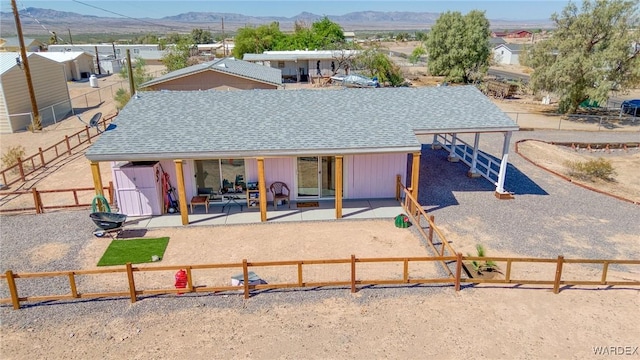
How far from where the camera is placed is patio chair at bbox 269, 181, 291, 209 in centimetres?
1579

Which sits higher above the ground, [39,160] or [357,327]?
[39,160]

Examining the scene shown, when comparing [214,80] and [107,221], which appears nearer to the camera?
[107,221]

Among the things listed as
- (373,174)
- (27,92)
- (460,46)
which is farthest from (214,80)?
(460,46)

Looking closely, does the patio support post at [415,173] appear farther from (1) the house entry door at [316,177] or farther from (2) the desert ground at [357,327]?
(2) the desert ground at [357,327]

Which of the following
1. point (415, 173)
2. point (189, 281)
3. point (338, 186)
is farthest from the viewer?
point (415, 173)

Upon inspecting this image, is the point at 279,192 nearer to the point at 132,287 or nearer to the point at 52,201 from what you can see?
the point at 132,287

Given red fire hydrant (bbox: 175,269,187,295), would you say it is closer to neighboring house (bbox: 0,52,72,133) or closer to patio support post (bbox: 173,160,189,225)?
patio support post (bbox: 173,160,189,225)

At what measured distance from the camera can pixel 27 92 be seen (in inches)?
1172

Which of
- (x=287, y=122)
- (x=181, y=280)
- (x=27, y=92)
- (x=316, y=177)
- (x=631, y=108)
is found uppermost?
(x=287, y=122)

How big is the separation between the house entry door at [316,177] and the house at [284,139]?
38mm

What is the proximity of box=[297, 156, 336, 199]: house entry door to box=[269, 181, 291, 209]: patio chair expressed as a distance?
52cm

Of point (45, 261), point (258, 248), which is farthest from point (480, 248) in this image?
point (45, 261)

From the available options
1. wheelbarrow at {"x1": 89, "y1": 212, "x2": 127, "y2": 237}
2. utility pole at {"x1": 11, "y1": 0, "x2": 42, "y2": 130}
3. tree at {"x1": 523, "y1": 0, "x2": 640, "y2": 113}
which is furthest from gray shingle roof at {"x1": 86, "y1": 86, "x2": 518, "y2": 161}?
tree at {"x1": 523, "y1": 0, "x2": 640, "y2": 113}

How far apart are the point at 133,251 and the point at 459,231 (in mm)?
10249
